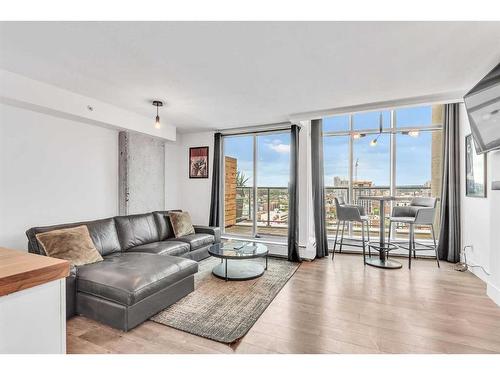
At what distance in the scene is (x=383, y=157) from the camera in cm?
478

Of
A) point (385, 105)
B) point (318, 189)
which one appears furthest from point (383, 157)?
point (385, 105)

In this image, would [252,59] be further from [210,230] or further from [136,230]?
[210,230]

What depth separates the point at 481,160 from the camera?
3.41 metres

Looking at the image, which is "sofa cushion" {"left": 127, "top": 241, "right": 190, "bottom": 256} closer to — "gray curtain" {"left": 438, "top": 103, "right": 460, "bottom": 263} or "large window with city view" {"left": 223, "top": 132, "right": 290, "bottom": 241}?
"large window with city view" {"left": 223, "top": 132, "right": 290, "bottom": 241}

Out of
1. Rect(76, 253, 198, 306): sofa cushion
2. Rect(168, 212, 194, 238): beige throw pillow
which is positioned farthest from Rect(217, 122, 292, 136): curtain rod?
Rect(76, 253, 198, 306): sofa cushion

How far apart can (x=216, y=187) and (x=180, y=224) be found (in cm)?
114

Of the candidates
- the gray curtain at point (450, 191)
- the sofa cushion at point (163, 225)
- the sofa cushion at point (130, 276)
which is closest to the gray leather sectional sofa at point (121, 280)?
the sofa cushion at point (130, 276)

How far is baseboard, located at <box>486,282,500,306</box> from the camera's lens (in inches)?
102

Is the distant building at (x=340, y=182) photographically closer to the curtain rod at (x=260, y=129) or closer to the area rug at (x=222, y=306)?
the curtain rod at (x=260, y=129)

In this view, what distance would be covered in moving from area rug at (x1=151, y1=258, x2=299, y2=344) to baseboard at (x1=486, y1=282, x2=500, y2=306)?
225 cm
